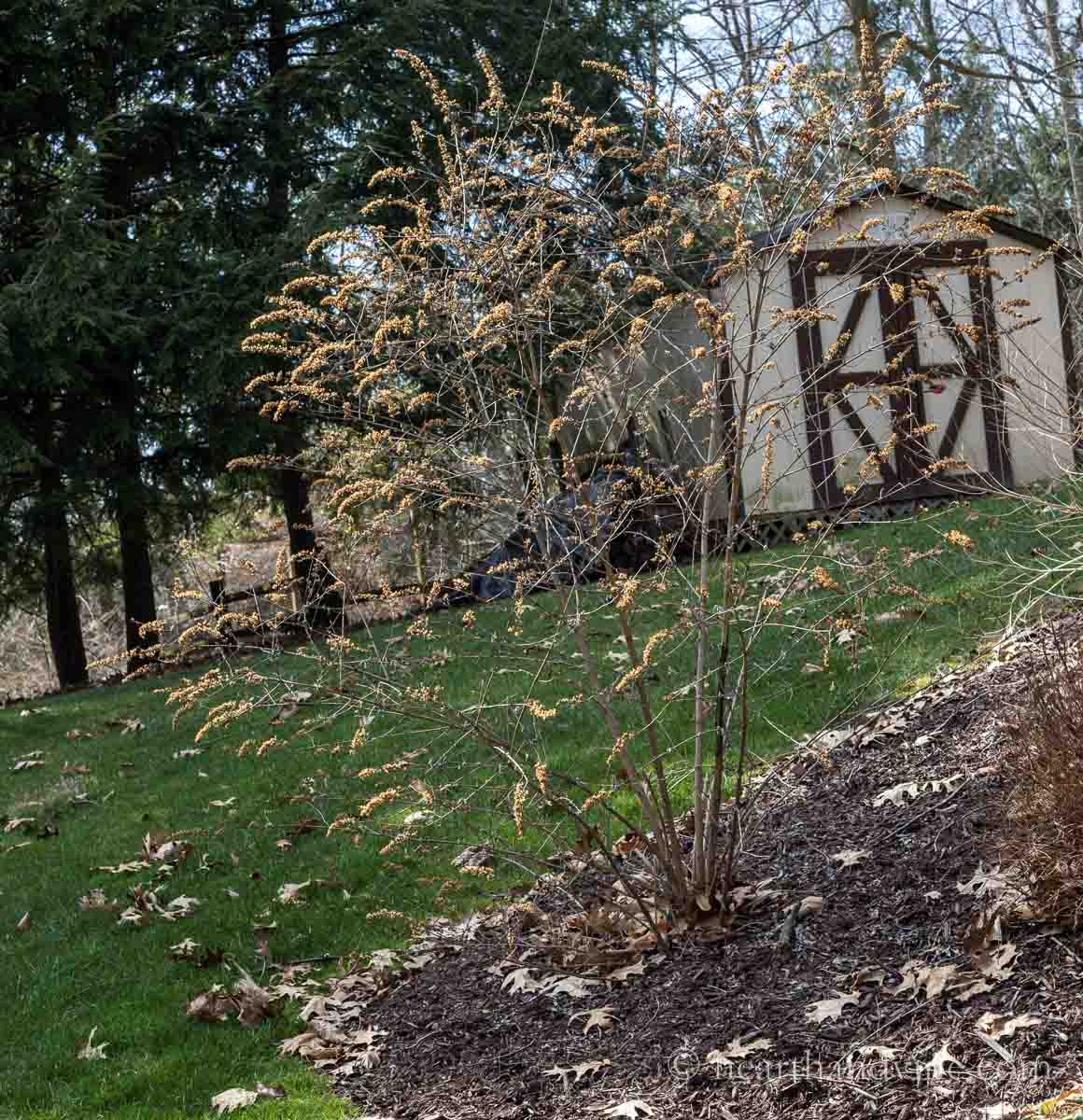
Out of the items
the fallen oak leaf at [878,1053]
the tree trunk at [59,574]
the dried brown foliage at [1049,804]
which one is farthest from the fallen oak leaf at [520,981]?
the tree trunk at [59,574]

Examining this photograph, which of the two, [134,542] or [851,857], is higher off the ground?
[134,542]

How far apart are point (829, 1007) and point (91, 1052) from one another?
8.92 feet

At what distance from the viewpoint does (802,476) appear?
1452 cm

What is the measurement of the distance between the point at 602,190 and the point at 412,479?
156cm

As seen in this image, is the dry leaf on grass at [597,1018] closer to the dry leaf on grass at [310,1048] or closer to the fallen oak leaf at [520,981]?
the fallen oak leaf at [520,981]

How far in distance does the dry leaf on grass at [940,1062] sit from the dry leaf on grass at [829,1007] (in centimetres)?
36

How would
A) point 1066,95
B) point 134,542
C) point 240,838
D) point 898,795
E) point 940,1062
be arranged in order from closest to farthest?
point 940,1062 < point 898,795 < point 240,838 < point 1066,95 < point 134,542

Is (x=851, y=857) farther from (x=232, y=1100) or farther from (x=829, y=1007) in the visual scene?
(x=232, y=1100)

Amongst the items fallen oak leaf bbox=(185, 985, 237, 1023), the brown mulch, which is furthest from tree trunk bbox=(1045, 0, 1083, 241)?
fallen oak leaf bbox=(185, 985, 237, 1023)

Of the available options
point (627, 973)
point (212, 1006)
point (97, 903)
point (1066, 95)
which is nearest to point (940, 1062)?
point (627, 973)

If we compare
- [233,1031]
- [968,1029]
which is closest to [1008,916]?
[968,1029]

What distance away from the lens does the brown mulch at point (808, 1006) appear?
10.3 ft

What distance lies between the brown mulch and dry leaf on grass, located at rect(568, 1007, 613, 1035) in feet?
0.09

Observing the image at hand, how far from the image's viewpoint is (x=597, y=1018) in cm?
384
